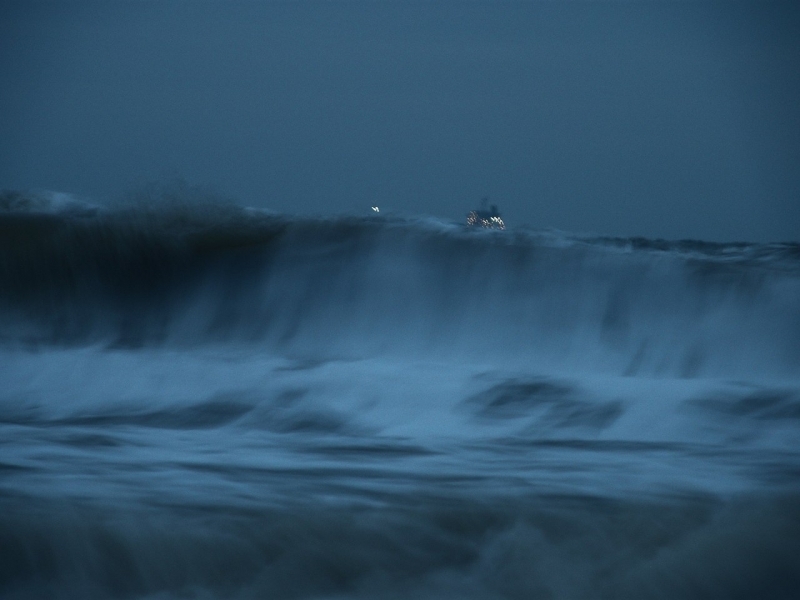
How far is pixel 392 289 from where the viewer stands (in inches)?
225

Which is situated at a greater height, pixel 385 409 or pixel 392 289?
pixel 392 289

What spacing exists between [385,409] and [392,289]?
175 centimetres

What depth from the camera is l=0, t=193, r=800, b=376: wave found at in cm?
502

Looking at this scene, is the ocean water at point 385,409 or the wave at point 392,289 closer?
the ocean water at point 385,409

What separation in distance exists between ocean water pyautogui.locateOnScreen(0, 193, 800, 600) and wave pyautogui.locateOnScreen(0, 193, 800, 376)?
0.02 metres

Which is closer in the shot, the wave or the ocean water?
the ocean water

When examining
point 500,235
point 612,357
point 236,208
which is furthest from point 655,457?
point 236,208

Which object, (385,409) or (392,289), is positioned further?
(392,289)

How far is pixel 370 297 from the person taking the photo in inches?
Result: 223

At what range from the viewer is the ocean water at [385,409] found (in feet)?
7.11

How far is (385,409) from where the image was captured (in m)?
4.07

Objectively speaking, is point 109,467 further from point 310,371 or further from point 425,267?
point 425,267

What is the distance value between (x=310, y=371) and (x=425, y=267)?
1.45m

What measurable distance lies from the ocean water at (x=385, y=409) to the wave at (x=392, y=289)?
0.07 ft
